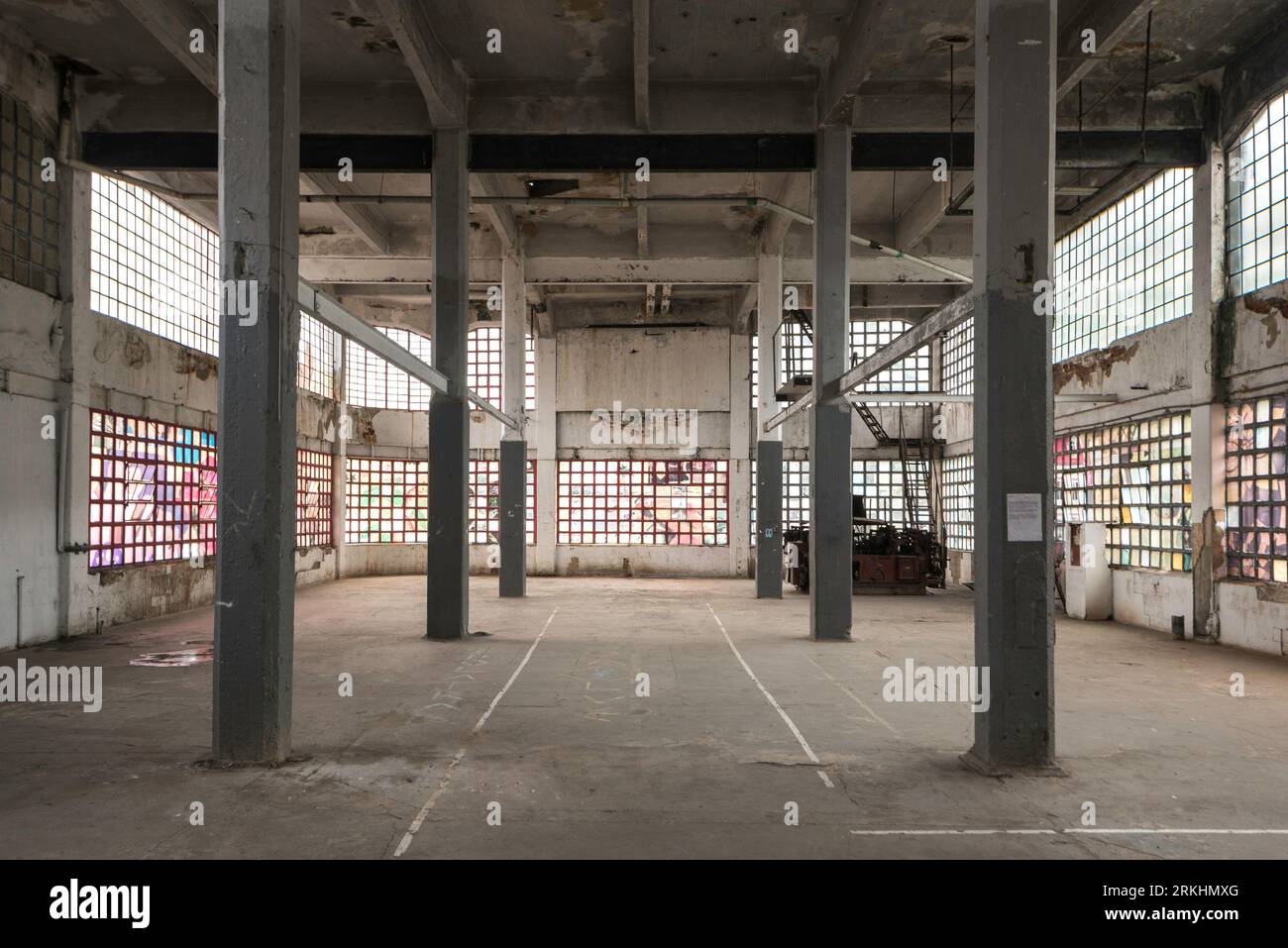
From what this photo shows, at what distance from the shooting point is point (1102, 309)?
1717 centimetres

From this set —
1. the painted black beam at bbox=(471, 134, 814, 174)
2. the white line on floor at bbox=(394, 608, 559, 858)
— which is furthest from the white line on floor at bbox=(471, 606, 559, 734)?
the painted black beam at bbox=(471, 134, 814, 174)

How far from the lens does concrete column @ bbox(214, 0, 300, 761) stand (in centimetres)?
652

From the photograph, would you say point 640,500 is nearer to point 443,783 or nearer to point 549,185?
point 549,185

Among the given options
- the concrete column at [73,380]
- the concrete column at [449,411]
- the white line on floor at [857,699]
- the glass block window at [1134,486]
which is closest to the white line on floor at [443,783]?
the concrete column at [449,411]

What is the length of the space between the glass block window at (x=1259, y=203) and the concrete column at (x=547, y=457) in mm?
17360

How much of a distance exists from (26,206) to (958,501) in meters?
21.7

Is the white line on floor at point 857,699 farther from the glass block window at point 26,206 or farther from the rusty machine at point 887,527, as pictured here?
the glass block window at point 26,206

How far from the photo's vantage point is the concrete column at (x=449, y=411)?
13430 millimetres

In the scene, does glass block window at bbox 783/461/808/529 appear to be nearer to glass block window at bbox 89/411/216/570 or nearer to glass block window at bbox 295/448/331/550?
glass block window at bbox 295/448/331/550

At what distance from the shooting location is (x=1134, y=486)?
15797mm

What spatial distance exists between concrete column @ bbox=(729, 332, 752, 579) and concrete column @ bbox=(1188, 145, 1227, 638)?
42.9ft

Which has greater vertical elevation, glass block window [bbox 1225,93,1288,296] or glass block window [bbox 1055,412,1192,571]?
glass block window [bbox 1225,93,1288,296]

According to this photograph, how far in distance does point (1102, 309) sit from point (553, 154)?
10.8 m

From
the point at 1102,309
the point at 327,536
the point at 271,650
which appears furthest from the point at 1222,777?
the point at 327,536
